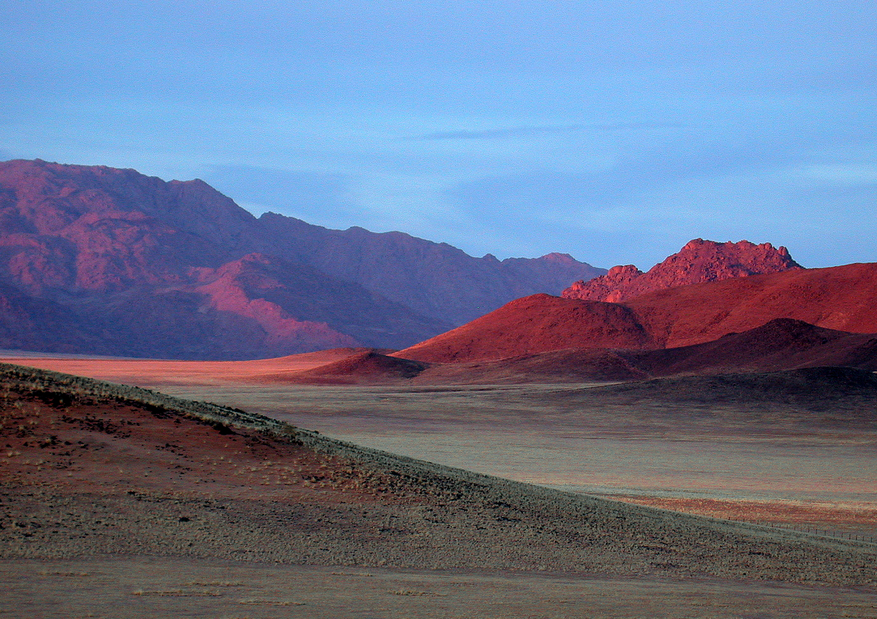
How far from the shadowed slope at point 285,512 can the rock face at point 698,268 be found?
141 metres

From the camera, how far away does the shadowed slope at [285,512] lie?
13.9m

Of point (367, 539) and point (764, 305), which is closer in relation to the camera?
point (367, 539)

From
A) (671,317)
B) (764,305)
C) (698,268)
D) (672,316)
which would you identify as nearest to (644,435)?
(764,305)

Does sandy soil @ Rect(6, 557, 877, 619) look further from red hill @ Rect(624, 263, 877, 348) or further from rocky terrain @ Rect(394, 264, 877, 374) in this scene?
red hill @ Rect(624, 263, 877, 348)

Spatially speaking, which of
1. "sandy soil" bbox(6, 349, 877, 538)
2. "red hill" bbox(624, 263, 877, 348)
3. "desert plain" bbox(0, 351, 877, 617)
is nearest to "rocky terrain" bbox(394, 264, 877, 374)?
"red hill" bbox(624, 263, 877, 348)

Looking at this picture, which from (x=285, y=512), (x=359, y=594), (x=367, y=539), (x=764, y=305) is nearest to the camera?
(x=359, y=594)

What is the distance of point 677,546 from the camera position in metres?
16.8

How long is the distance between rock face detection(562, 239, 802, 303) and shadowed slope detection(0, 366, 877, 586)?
140744 mm

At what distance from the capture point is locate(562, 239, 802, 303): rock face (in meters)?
157

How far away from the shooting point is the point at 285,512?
1545 centimetres

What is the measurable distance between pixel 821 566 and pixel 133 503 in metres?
11.4

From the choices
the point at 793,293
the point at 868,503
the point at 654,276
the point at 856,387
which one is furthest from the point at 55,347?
the point at 868,503

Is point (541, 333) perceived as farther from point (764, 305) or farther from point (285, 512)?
point (285, 512)

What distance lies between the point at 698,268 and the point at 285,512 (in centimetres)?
15254
